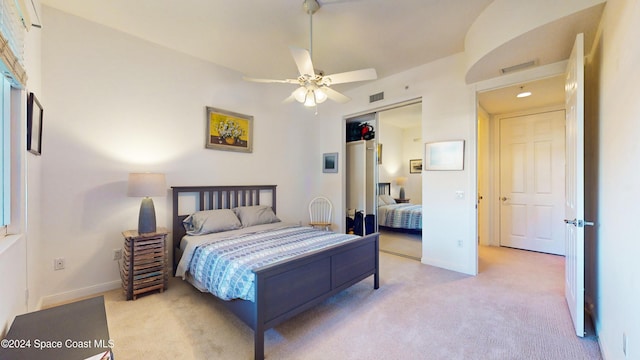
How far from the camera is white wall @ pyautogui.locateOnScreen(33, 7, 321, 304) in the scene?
2568 mm

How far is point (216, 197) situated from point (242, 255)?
165cm

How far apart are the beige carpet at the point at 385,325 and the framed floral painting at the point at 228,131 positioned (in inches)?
74.6

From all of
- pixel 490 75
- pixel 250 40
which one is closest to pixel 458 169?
pixel 490 75

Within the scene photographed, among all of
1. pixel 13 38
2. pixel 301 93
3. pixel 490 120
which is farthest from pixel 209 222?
pixel 490 120

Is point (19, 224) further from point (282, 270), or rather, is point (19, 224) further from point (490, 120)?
point (490, 120)

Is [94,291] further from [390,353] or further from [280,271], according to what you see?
[390,353]

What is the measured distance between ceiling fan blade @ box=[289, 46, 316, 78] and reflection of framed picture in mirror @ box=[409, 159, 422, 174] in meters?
2.92

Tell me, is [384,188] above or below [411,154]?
below

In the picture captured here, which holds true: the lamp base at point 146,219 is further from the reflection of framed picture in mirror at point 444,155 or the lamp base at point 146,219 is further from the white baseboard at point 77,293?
the reflection of framed picture in mirror at point 444,155

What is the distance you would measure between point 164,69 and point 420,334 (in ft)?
13.2

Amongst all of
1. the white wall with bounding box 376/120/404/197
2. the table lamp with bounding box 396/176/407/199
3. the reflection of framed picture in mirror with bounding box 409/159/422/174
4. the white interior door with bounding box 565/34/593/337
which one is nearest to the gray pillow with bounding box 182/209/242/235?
the white wall with bounding box 376/120/404/197

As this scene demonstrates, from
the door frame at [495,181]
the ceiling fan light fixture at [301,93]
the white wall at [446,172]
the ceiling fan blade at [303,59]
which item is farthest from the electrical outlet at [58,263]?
the door frame at [495,181]

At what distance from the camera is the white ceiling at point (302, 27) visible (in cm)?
246

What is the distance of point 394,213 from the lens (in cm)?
485
